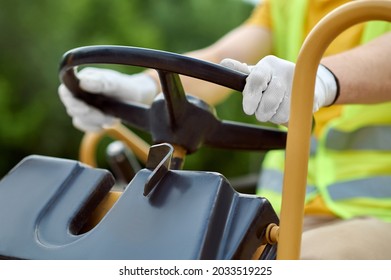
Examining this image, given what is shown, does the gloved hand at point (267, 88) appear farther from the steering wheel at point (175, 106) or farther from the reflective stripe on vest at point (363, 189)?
the reflective stripe on vest at point (363, 189)

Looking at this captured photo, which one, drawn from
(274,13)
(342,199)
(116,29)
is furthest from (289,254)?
(116,29)

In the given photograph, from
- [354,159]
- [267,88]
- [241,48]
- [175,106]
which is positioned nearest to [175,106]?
[175,106]

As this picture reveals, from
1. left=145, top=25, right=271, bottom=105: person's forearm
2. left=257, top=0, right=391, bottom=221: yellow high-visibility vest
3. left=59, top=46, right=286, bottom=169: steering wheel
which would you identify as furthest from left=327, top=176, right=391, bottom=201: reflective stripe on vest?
left=145, top=25, right=271, bottom=105: person's forearm

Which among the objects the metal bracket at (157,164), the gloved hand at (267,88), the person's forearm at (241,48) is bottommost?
the metal bracket at (157,164)

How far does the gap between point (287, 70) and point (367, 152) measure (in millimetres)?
379

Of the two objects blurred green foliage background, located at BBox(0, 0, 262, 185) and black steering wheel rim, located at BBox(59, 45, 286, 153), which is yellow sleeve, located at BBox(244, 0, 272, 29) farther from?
blurred green foliage background, located at BBox(0, 0, 262, 185)

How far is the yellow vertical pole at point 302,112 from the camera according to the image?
0.60 m

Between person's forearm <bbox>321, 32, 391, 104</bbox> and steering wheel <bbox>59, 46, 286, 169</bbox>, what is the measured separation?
15 centimetres

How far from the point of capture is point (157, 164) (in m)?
0.67

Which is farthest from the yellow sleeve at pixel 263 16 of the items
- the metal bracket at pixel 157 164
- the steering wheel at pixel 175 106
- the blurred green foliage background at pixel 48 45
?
the blurred green foliage background at pixel 48 45

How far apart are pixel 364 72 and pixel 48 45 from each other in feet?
8.19

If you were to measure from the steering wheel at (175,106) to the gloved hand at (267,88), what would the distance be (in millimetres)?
14

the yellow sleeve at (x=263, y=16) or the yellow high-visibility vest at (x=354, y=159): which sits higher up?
the yellow sleeve at (x=263, y=16)

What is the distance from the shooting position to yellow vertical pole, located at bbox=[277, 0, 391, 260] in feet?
1.97
